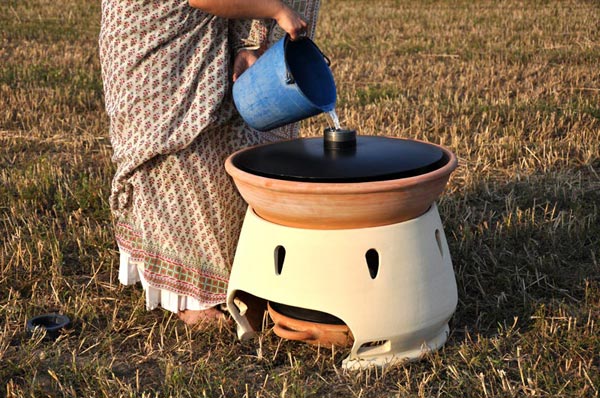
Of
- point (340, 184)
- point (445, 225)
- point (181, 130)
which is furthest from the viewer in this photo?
point (445, 225)

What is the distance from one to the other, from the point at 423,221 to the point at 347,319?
42 centimetres

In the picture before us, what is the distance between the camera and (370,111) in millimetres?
6332

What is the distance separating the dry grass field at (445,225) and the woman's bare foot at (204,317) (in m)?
0.05

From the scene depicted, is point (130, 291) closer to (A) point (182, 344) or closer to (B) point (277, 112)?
(A) point (182, 344)

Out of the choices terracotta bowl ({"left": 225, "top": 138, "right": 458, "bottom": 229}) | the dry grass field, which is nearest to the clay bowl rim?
terracotta bowl ({"left": 225, "top": 138, "right": 458, "bottom": 229})

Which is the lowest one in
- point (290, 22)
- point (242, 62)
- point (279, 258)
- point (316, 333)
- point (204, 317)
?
point (204, 317)

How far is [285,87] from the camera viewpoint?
2.94 metres

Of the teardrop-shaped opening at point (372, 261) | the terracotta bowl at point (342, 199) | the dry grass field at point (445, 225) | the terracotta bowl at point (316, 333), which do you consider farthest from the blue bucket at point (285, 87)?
the dry grass field at point (445, 225)

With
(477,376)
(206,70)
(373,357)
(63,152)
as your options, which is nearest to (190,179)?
(206,70)

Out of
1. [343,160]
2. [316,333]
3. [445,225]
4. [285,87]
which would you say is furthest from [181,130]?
[445,225]

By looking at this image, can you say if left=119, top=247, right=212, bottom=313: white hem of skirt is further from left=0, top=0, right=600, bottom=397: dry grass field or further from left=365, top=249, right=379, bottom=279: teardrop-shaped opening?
left=365, top=249, right=379, bottom=279: teardrop-shaped opening

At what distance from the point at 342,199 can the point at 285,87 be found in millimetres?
430

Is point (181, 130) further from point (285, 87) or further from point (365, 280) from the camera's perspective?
point (365, 280)

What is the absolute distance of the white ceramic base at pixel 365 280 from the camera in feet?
9.49
